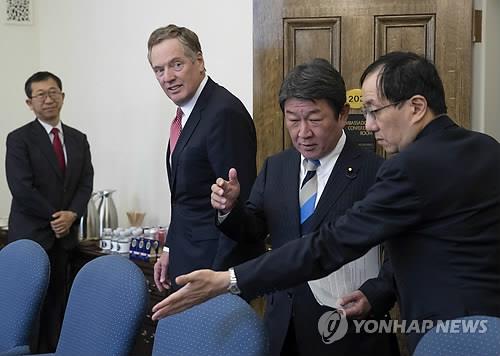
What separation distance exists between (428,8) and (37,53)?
10.6 feet

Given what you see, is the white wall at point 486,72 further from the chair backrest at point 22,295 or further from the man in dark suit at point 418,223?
the chair backrest at point 22,295

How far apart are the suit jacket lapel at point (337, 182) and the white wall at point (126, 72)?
6.31 feet

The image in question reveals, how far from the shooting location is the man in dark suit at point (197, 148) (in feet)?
8.36

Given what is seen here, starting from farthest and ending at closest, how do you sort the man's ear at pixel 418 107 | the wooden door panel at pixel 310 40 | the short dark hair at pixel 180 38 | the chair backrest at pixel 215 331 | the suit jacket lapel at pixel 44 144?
1. the suit jacket lapel at pixel 44 144
2. the wooden door panel at pixel 310 40
3. the short dark hair at pixel 180 38
4. the chair backrest at pixel 215 331
5. the man's ear at pixel 418 107

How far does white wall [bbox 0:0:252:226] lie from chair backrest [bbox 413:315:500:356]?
2.54m

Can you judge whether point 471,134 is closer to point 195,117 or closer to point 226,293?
point 226,293

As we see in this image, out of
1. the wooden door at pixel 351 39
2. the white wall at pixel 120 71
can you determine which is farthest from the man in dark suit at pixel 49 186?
the wooden door at pixel 351 39

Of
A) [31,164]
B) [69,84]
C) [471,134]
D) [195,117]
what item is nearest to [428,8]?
[195,117]

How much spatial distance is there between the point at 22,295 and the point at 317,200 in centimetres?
130

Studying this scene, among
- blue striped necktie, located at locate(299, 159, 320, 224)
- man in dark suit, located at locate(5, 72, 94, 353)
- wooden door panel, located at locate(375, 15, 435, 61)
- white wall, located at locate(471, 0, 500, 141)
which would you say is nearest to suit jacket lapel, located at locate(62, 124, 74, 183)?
man in dark suit, located at locate(5, 72, 94, 353)

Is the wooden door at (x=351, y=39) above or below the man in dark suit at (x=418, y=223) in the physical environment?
above

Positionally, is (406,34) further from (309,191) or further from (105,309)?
(105,309)

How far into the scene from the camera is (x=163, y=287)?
2.77 m

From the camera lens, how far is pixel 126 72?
15.6 ft
